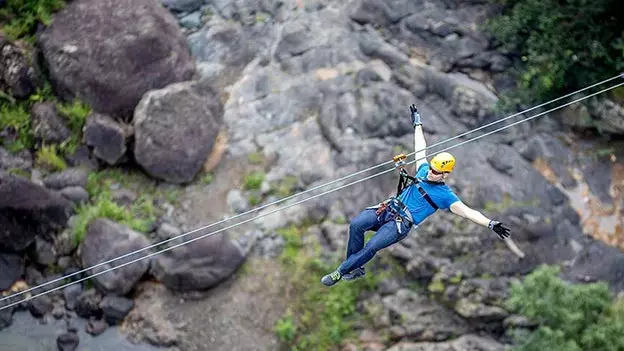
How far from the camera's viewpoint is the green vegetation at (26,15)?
541 inches

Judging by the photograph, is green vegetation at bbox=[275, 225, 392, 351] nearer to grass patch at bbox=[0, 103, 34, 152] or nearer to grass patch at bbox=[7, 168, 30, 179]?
grass patch at bbox=[7, 168, 30, 179]

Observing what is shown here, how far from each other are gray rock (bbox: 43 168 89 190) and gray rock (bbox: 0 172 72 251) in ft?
1.26

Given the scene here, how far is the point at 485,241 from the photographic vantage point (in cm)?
1252

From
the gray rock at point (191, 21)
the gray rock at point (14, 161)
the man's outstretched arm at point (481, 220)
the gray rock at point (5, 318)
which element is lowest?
the gray rock at point (5, 318)

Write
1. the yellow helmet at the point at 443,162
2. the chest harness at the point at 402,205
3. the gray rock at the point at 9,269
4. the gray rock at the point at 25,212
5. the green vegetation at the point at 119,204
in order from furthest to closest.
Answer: the green vegetation at the point at 119,204
the gray rock at the point at 9,269
the gray rock at the point at 25,212
the chest harness at the point at 402,205
the yellow helmet at the point at 443,162

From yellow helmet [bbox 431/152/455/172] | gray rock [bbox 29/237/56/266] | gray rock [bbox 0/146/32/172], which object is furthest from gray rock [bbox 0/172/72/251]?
yellow helmet [bbox 431/152/455/172]

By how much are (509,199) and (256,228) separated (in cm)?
420

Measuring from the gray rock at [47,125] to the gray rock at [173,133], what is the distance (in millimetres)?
1335

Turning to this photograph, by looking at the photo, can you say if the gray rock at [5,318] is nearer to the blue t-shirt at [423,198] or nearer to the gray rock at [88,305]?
the gray rock at [88,305]

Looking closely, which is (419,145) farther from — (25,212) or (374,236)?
(25,212)

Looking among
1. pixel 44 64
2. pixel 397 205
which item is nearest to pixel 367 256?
pixel 397 205

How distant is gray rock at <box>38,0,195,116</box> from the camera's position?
13.5m

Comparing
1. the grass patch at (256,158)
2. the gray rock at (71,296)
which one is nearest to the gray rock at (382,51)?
the grass patch at (256,158)

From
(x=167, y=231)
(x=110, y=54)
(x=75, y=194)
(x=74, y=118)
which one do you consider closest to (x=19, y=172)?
(x=75, y=194)
